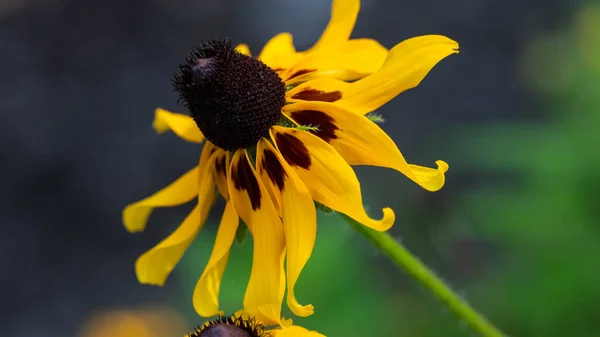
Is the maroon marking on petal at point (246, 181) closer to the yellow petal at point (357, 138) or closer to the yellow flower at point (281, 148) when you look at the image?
the yellow flower at point (281, 148)

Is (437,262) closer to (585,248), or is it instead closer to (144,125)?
(585,248)

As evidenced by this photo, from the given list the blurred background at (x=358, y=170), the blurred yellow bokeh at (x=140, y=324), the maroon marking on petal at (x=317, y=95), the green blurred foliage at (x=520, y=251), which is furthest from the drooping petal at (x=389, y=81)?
the blurred yellow bokeh at (x=140, y=324)

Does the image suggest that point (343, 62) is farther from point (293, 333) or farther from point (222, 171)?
point (293, 333)

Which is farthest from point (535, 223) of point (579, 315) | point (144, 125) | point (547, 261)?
point (144, 125)

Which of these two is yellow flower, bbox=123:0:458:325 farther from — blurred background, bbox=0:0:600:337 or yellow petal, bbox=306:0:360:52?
blurred background, bbox=0:0:600:337

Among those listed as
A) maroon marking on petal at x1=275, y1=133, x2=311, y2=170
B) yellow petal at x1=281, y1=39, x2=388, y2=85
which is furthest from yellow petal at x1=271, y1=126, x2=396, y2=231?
yellow petal at x1=281, y1=39, x2=388, y2=85

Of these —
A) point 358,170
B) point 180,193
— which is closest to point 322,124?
point 180,193
